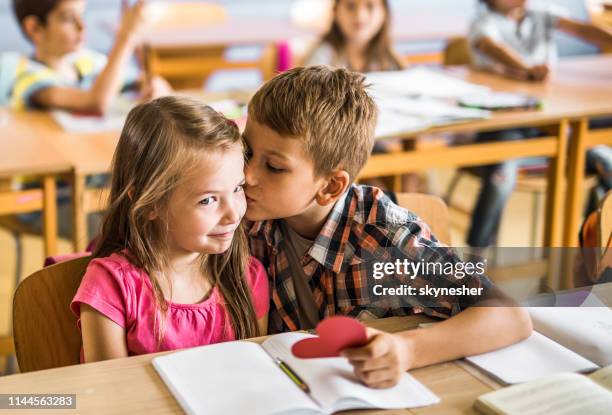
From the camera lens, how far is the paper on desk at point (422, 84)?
2799mm

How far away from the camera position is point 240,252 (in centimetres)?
141

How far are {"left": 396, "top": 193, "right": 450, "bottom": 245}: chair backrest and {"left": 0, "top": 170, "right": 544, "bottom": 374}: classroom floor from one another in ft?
4.98

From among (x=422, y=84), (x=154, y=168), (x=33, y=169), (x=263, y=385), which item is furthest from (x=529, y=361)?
(x=422, y=84)

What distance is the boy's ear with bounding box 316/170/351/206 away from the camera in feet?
4.66

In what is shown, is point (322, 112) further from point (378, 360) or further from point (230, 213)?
point (378, 360)

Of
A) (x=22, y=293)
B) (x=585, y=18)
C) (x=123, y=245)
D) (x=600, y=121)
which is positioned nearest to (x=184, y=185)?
(x=123, y=245)

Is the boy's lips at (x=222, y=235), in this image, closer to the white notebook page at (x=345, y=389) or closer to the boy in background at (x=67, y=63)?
the white notebook page at (x=345, y=389)

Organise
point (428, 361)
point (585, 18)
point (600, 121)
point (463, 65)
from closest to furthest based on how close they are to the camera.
A: point (428, 361) < point (600, 121) < point (463, 65) < point (585, 18)

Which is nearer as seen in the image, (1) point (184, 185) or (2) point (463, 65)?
(1) point (184, 185)

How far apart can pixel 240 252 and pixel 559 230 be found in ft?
5.84

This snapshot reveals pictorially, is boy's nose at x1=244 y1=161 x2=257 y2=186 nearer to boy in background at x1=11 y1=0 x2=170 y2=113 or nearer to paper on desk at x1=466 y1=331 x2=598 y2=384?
paper on desk at x1=466 y1=331 x2=598 y2=384

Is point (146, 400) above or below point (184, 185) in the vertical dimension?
below

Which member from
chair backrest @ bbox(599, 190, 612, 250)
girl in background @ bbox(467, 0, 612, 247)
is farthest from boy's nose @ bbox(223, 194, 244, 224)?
girl in background @ bbox(467, 0, 612, 247)

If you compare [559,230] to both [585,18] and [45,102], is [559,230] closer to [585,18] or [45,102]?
[45,102]
